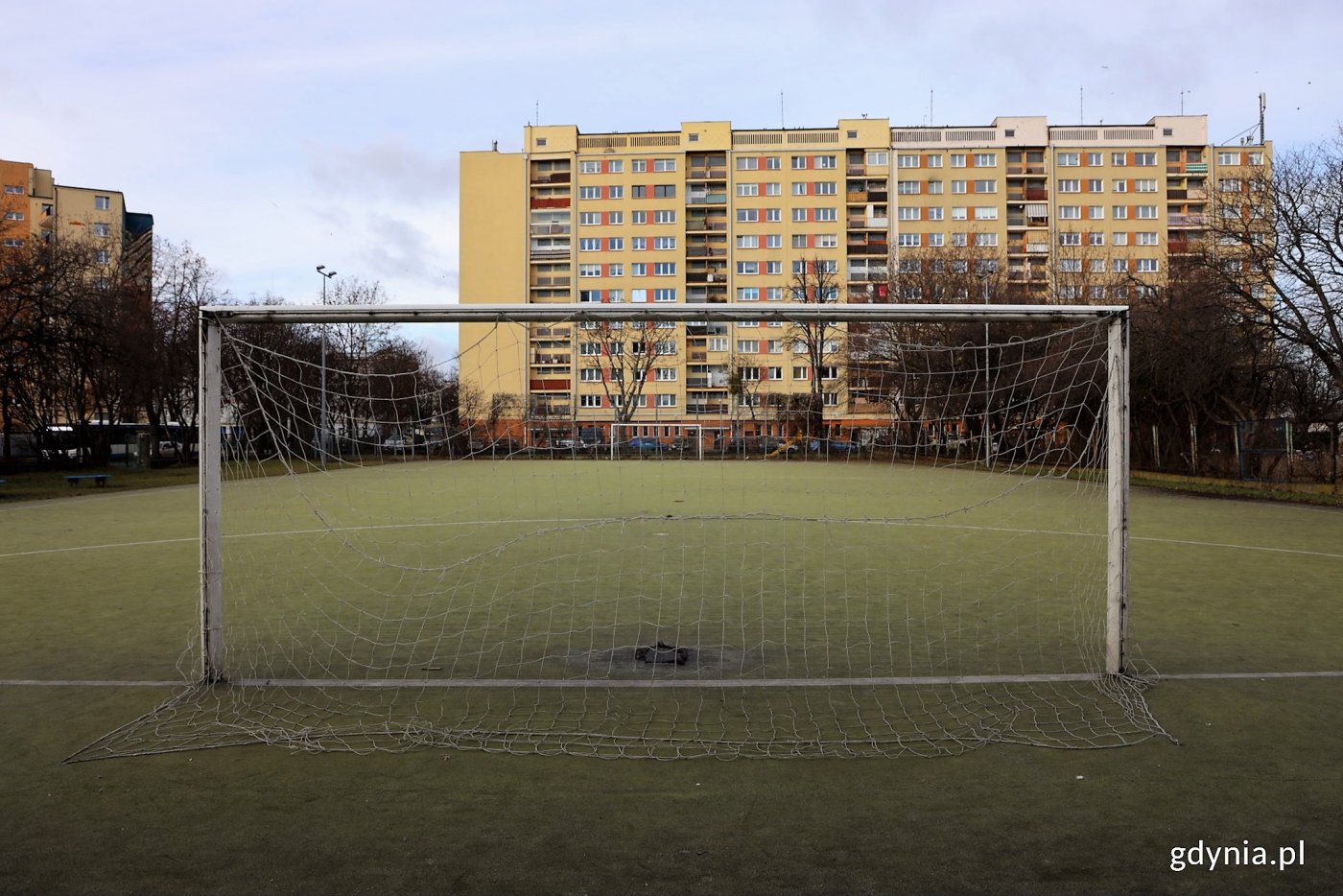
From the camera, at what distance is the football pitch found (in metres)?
3.30

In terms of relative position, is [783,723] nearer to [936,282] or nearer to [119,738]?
[119,738]

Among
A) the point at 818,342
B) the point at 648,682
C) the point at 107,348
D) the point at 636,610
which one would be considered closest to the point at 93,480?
the point at 107,348

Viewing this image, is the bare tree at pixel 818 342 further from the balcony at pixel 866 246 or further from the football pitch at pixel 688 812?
the football pitch at pixel 688 812

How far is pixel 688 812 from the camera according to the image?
3.87 m

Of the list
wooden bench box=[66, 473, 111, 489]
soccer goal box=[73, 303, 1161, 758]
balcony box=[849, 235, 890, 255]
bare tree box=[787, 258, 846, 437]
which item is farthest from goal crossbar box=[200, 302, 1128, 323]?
balcony box=[849, 235, 890, 255]

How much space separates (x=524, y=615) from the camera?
26.3 feet

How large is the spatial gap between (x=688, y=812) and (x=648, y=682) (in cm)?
204

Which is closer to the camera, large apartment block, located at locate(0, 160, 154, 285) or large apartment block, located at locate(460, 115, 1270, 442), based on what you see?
large apartment block, located at locate(0, 160, 154, 285)

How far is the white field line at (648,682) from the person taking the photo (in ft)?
19.1

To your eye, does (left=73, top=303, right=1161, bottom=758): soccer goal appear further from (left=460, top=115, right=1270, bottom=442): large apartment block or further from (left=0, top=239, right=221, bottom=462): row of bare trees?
(left=460, top=115, right=1270, bottom=442): large apartment block

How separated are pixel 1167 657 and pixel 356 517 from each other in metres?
14.0

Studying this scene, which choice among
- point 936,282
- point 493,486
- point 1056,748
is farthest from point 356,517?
point 936,282

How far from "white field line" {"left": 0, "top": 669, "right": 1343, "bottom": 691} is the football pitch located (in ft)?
0.15

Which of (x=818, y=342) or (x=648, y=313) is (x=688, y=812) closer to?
(x=648, y=313)
